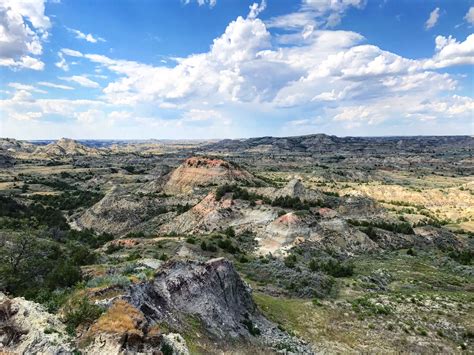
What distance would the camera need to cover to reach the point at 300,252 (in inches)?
2104

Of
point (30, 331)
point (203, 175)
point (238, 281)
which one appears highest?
point (30, 331)

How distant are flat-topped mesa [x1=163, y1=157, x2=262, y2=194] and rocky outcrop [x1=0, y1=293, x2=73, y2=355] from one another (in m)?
92.1

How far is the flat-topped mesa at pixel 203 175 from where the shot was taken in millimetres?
113000

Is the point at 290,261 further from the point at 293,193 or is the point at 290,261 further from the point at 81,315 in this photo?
the point at 293,193

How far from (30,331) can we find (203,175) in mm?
101132

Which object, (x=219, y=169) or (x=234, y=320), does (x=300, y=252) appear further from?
(x=219, y=169)

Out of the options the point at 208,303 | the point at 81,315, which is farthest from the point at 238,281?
the point at 81,315

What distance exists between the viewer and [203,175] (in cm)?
11588

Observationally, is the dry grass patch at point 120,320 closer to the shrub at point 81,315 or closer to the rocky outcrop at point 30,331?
the shrub at point 81,315

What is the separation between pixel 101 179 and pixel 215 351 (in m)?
148

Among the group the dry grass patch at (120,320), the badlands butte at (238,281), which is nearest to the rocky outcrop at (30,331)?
the badlands butte at (238,281)

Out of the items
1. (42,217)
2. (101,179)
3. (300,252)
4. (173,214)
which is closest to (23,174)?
(101,179)

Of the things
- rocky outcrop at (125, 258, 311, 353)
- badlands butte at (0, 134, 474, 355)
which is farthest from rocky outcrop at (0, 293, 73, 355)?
rocky outcrop at (125, 258, 311, 353)

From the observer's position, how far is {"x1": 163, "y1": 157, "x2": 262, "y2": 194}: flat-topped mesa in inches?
4449
